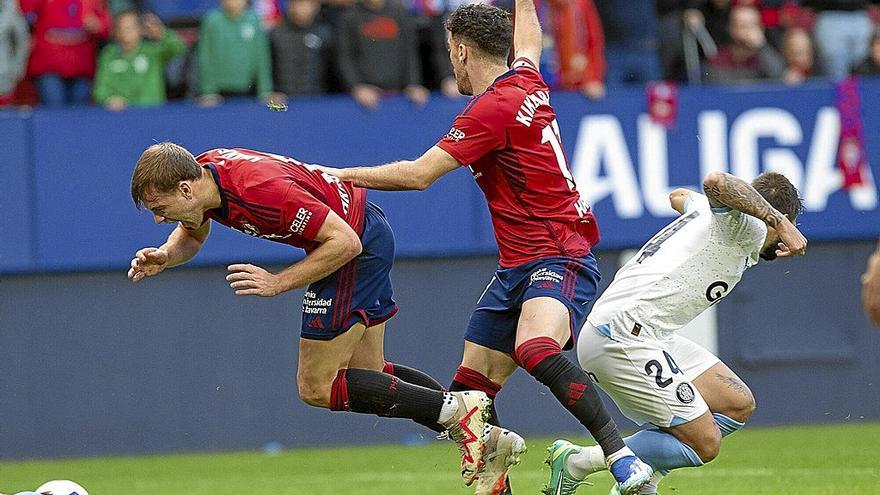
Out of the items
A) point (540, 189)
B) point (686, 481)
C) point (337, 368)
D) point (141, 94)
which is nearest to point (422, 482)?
point (686, 481)

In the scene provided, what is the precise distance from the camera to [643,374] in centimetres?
772

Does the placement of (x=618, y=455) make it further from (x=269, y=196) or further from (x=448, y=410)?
(x=269, y=196)

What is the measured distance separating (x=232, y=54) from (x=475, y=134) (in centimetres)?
636

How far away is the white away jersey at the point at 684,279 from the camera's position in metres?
7.79

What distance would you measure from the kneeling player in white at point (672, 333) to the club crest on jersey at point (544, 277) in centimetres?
26

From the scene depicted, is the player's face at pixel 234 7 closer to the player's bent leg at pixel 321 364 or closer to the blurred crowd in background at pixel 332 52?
the blurred crowd in background at pixel 332 52

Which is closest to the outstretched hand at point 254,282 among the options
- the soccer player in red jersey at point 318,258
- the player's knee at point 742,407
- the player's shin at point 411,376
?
the soccer player in red jersey at point 318,258

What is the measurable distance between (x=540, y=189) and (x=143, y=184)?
2.06 m

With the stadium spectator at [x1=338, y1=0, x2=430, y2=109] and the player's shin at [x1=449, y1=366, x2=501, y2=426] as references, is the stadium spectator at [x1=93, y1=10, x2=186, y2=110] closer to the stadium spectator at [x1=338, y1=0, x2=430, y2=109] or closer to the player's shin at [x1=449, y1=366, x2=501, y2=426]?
the stadium spectator at [x1=338, y1=0, x2=430, y2=109]

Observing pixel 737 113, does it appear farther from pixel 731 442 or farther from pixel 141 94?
pixel 141 94

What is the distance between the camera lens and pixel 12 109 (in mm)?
13570

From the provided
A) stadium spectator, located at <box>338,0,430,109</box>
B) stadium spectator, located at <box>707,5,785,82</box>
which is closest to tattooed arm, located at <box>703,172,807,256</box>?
stadium spectator, located at <box>338,0,430,109</box>

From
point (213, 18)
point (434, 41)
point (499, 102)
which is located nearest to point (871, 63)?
point (434, 41)

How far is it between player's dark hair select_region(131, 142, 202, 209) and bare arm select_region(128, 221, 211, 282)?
1.59 feet
